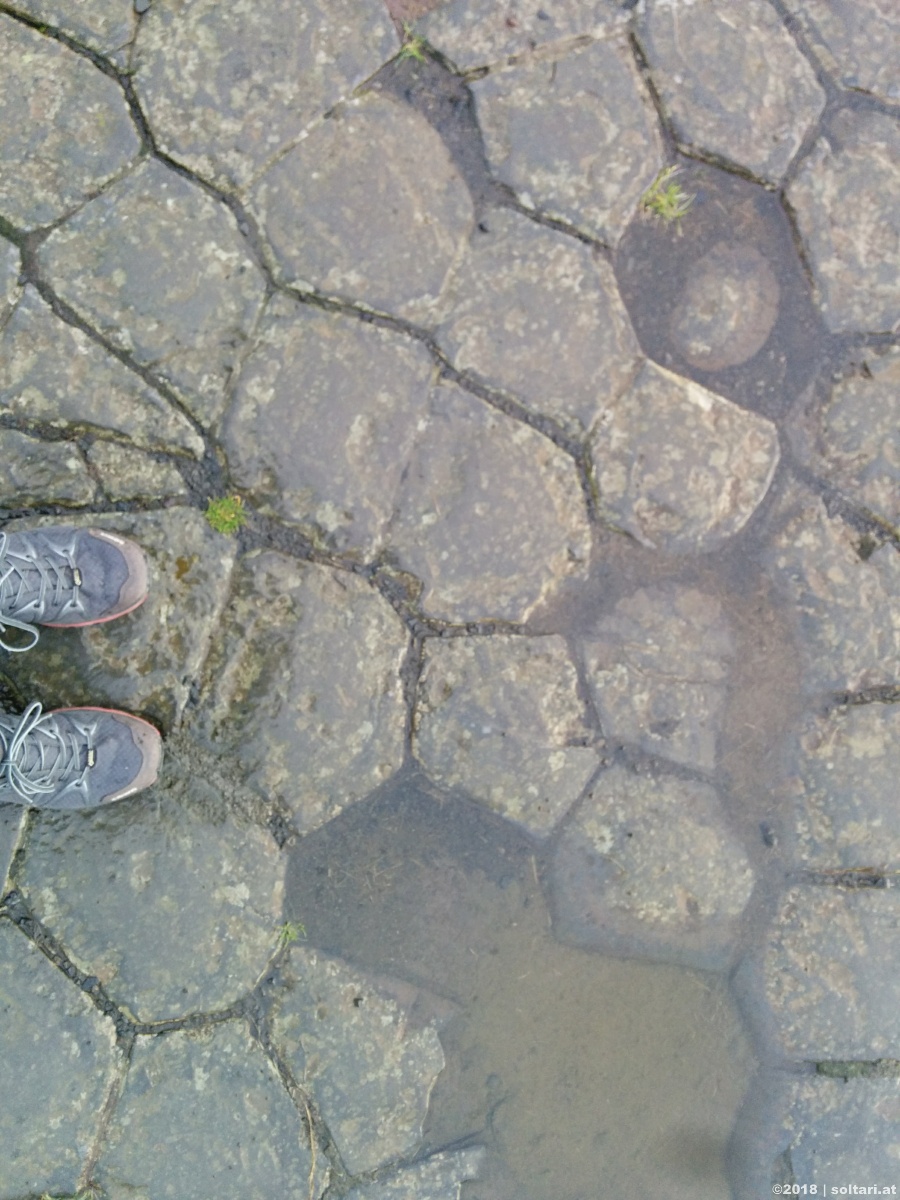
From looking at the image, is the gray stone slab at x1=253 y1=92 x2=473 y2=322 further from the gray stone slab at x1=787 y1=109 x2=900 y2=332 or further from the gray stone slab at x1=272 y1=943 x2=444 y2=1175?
the gray stone slab at x1=272 y1=943 x2=444 y2=1175

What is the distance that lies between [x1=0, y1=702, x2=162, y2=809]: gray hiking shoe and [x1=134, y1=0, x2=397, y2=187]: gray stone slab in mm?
1503

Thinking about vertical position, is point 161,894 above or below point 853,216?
below

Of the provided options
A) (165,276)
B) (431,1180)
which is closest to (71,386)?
(165,276)

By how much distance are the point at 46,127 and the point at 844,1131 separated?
Answer: 3.60 metres

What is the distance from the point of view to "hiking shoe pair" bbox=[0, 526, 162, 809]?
7.86 feet

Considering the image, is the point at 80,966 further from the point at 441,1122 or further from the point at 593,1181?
the point at 593,1181

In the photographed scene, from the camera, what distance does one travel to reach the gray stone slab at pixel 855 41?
270cm

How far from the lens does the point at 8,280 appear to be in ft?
8.24

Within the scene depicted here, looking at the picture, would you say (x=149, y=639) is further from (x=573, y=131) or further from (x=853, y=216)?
(x=853, y=216)

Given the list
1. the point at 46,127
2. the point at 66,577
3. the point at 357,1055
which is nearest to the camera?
the point at 66,577

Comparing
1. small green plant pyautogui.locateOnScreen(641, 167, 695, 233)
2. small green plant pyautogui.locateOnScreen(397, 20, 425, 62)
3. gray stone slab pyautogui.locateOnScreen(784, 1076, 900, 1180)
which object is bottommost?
gray stone slab pyautogui.locateOnScreen(784, 1076, 900, 1180)

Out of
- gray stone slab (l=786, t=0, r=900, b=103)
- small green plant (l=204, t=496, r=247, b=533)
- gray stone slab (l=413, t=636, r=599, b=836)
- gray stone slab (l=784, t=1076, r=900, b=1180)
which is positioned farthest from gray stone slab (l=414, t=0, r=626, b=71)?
gray stone slab (l=784, t=1076, r=900, b=1180)

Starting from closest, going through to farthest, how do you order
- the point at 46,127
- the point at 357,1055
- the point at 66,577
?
→ the point at 66,577 → the point at 46,127 → the point at 357,1055

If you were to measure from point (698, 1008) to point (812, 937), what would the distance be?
0.39m
